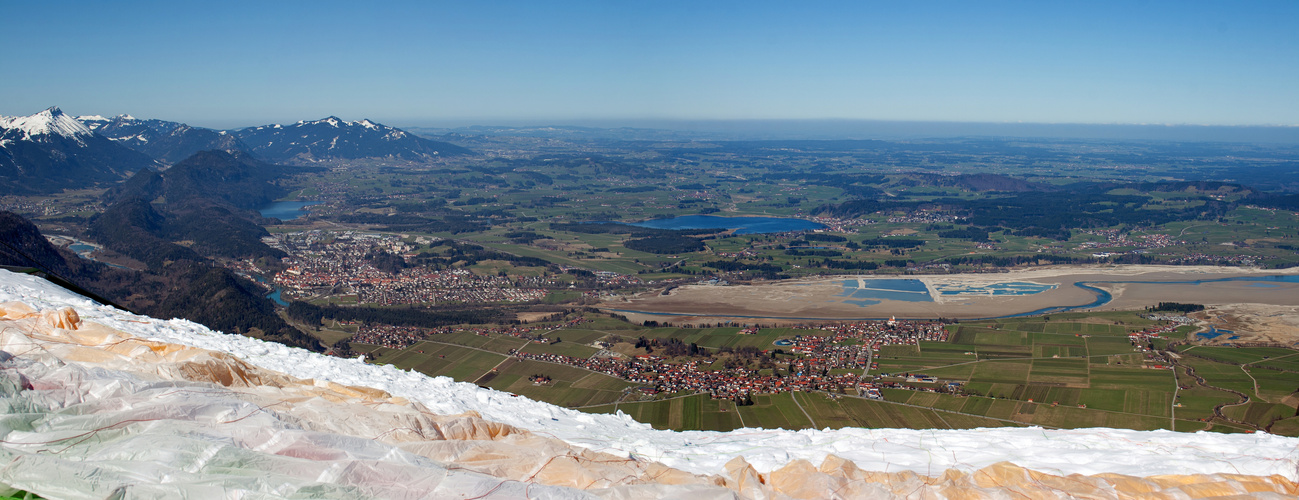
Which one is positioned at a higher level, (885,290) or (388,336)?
(388,336)

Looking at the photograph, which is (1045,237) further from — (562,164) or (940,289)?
(562,164)

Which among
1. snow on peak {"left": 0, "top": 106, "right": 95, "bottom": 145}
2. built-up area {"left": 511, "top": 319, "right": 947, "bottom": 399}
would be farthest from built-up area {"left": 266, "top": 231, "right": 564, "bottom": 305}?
snow on peak {"left": 0, "top": 106, "right": 95, "bottom": 145}

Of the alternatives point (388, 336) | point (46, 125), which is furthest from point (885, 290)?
point (46, 125)

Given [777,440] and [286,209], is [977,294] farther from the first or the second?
[286,209]

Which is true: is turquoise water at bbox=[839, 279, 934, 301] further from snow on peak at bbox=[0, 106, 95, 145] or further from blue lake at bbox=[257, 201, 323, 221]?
snow on peak at bbox=[0, 106, 95, 145]

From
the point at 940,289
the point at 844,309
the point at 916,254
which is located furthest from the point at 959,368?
the point at 916,254

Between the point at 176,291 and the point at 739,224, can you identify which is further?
the point at 739,224

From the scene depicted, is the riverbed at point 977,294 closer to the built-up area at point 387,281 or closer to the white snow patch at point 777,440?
the built-up area at point 387,281
